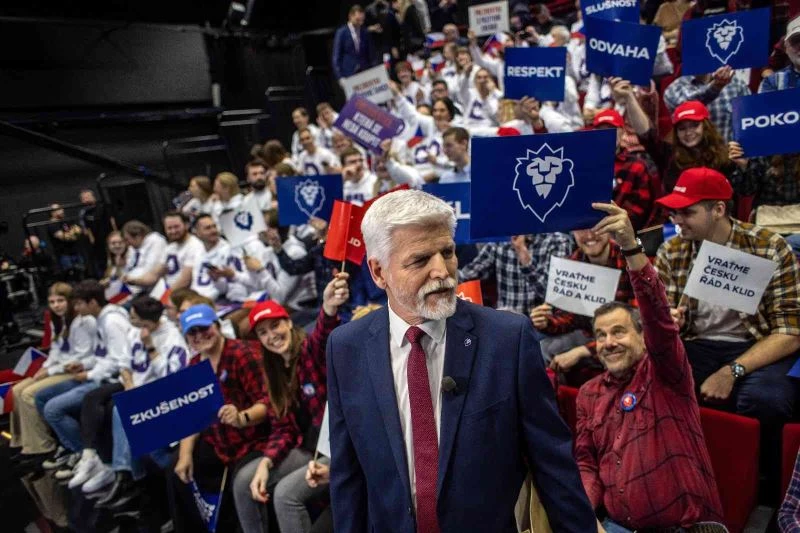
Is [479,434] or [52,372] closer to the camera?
[479,434]

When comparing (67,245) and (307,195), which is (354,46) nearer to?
(67,245)

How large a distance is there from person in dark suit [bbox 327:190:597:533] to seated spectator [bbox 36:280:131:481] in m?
4.05

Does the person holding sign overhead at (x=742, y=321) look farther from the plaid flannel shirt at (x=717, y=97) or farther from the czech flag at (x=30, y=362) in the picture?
the czech flag at (x=30, y=362)

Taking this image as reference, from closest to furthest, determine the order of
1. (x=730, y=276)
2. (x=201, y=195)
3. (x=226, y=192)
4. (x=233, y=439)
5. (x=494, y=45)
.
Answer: (x=730, y=276)
(x=233, y=439)
(x=226, y=192)
(x=201, y=195)
(x=494, y=45)

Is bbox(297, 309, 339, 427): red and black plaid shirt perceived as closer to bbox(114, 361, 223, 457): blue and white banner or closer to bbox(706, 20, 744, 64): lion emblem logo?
bbox(114, 361, 223, 457): blue and white banner

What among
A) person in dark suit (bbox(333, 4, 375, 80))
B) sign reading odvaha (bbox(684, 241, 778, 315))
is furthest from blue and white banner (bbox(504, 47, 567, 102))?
person in dark suit (bbox(333, 4, 375, 80))

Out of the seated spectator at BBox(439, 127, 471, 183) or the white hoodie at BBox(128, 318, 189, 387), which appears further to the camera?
the seated spectator at BBox(439, 127, 471, 183)

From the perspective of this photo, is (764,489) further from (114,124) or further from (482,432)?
(114,124)

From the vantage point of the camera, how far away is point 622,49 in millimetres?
3816

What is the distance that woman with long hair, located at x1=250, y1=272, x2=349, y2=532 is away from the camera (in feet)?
9.84

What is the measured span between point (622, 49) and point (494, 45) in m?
5.04

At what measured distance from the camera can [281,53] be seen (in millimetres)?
12141

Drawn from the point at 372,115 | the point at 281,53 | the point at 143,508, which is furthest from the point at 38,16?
the point at 143,508

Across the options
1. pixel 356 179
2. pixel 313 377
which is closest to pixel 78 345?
pixel 356 179
